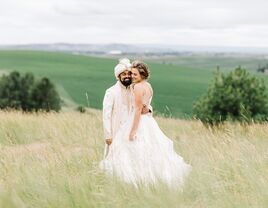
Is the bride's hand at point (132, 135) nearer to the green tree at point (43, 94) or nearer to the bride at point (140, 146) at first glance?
the bride at point (140, 146)

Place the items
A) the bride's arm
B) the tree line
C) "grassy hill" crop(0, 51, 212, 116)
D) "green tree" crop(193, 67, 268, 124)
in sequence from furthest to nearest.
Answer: "grassy hill" crop(0, 51, 212, 116) → the tree line → "green tree" crop(193, 67, 268, 124) → the bride's arm

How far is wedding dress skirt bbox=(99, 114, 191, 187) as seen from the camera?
287 inches

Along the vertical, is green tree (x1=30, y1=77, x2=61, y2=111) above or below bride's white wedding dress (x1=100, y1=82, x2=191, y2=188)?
below

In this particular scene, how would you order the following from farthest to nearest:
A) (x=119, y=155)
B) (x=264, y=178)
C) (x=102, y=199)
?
(x=119, y=155) < (x=264, y=178) < (x=102, y=199)

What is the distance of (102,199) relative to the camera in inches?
216

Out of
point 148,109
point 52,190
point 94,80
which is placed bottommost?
point 94,80

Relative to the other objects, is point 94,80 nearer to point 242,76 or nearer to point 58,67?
point 58,67

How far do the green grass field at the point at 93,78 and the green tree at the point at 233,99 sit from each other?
88.8ft

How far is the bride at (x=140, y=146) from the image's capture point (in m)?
7.36

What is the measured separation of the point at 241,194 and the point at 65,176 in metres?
1.85

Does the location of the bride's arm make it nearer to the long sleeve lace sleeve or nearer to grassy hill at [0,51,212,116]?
the long sleeve lace sleeve

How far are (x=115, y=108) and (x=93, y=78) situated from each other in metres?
62.3

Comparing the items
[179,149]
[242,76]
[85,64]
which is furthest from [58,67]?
[179,149]

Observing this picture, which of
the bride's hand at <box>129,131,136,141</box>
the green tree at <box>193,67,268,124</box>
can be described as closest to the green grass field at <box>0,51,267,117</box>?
the green tree at <box>193,67,268,124</box>
